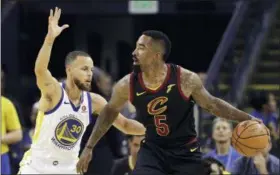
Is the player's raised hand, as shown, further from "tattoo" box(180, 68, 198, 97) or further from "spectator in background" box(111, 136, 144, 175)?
"spectator in background" box(111, 136, 144, 175)

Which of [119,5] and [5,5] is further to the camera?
[119,5]

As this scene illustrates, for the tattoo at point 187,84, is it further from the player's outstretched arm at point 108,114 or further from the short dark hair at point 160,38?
the player's outstretched arm at point 108,114

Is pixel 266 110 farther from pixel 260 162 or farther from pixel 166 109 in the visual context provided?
pixel 166 109

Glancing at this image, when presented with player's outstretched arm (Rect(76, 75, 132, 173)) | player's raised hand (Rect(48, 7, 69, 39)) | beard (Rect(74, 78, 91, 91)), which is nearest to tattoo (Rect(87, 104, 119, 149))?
player's outstretched arm (Rect(76, 75, 132, 173))

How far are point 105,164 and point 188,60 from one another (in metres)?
10.3

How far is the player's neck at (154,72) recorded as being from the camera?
6977 millimetres

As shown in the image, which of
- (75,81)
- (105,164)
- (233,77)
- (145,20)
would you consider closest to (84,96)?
(75,81)

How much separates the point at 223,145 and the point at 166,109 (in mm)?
3204

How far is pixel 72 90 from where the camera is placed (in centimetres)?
721

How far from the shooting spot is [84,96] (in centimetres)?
736

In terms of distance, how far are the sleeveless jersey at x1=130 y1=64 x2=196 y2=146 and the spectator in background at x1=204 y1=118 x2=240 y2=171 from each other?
2914mm

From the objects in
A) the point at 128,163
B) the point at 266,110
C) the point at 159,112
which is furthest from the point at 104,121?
the point at 266,110

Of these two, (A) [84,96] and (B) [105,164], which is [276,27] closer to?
(B) [105,164]

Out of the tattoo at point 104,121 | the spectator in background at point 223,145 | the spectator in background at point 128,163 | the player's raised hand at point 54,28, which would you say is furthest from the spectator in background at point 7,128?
the player's raised hand at point 54,28
